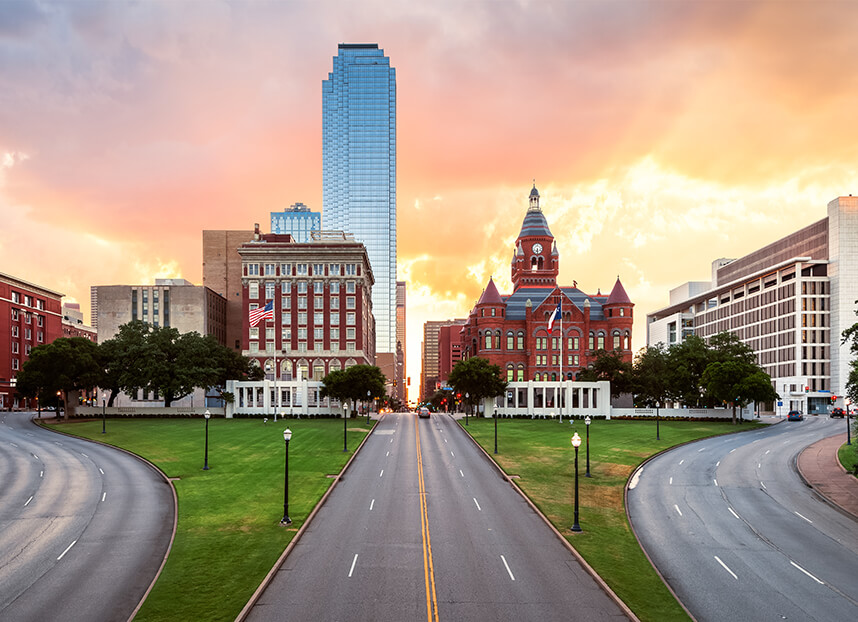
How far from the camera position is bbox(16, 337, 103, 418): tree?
273ft

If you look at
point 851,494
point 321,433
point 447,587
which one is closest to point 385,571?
point 447,587

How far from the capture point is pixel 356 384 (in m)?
84.1

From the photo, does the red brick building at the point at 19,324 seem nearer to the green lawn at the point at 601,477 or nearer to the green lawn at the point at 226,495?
the green lawn at the point at 226,495

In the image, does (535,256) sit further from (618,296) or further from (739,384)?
(739,384)

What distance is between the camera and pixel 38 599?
74.9 feet

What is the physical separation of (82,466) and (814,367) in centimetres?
14250

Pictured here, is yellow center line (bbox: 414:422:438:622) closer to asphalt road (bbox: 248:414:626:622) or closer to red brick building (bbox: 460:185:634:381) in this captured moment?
asphalt road (bbox: 248:414:626:622)

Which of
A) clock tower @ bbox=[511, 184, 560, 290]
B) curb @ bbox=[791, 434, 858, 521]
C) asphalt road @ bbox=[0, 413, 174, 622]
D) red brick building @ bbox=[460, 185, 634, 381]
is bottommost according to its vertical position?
curb @ bbox=[791, 434, 858, 521]

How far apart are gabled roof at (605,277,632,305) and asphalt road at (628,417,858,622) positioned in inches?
2917

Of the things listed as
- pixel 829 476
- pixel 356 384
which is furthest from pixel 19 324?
pixel 829 476

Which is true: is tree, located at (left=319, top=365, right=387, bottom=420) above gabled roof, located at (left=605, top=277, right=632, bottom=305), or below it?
below

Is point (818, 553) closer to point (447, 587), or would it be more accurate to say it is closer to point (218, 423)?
point (447, 587)

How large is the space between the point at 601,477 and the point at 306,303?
292 feet

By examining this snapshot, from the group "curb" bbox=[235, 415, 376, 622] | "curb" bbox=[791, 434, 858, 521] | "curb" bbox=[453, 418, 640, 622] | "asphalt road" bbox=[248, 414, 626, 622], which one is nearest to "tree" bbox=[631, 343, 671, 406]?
"curb" bbox=[791, 434, 858, 521]
